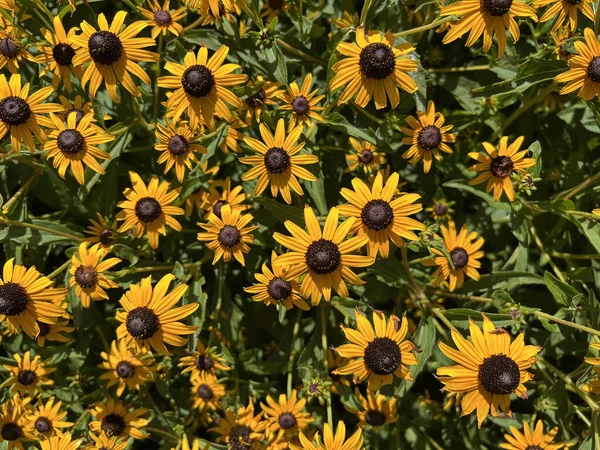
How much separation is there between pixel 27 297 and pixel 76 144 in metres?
1.01

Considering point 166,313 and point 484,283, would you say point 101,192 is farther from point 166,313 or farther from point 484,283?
point 484,283

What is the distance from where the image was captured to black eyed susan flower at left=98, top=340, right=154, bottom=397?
358 centimetres

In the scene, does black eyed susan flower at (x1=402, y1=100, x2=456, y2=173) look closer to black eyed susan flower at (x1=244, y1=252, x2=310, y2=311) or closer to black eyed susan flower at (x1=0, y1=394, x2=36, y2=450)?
black eyed susan flower at (x1=244, y1=252, x2=310, y2=311)

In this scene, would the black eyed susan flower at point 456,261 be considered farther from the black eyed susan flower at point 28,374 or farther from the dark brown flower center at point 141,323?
the black eyed susan flower at point 28,374

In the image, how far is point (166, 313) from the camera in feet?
10.0

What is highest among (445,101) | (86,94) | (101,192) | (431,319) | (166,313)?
(445,101)

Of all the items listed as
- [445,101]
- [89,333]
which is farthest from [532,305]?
[89,333]

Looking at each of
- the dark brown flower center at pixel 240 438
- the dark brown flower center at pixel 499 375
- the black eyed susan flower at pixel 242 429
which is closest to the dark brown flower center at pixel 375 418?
the black eyed susan flower at pixel 242 429

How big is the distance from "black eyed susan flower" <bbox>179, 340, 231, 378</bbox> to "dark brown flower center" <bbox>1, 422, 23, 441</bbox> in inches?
48.1

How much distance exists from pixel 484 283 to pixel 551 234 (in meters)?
0.66

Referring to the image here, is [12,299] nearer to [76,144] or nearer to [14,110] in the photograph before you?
[76,144]

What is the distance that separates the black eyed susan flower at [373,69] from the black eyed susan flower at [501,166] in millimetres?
845

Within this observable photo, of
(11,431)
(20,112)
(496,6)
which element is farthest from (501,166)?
(11,431)

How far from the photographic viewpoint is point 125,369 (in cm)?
356
